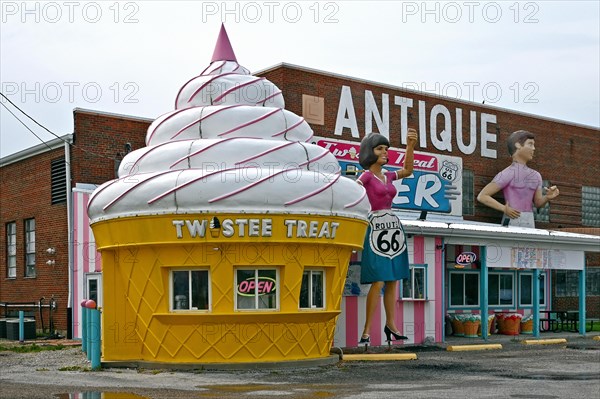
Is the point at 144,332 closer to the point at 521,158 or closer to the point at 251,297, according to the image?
the point at 251,297

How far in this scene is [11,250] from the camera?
32938 millimetres

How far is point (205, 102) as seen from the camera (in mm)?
20609

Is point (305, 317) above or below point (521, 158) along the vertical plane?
below

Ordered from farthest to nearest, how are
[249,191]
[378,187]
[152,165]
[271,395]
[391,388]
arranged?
[378,187]
[152,165]
[249,191]
[391,388]
[271,395]

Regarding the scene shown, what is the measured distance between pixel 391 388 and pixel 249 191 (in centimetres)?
521

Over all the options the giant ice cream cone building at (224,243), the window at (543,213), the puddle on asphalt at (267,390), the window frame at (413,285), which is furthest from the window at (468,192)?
the puddle on asphalt at (267,390)

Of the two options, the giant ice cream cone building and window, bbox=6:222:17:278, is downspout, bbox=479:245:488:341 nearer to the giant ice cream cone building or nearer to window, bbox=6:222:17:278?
the giant ice cream cone building

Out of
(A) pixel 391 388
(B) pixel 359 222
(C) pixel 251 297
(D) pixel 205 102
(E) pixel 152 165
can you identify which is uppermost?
(D) pixel 205 102

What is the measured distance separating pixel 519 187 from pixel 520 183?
0.55 feet

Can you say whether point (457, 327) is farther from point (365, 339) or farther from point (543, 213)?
point (543, 213)

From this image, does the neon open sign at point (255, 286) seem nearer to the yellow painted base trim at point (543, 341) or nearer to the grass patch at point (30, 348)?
the grass patch at point (30, 348)

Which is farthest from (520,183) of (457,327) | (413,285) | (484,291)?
(413,285)

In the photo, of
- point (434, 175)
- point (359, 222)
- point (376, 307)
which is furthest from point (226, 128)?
point (434, 175)

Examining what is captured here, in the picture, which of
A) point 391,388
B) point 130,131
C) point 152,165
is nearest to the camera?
point 391,388
